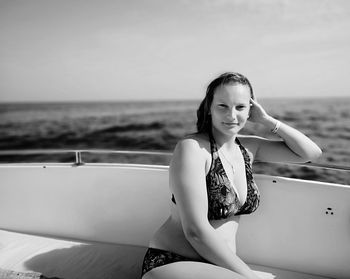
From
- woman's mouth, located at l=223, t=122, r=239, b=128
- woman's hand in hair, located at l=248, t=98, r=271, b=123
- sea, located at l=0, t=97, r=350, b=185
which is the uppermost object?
woman's hand in hair, located at l=248, t=98, r=271, b=123

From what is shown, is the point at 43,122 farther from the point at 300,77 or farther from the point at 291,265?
the point at 291,265

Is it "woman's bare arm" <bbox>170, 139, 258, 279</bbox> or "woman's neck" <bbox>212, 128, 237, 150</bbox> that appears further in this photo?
"woman's neck" <bbox>212, 128, 237, 150</bbox>

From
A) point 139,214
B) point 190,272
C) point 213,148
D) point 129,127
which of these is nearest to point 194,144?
point 213,148

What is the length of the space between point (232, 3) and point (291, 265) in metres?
25.1

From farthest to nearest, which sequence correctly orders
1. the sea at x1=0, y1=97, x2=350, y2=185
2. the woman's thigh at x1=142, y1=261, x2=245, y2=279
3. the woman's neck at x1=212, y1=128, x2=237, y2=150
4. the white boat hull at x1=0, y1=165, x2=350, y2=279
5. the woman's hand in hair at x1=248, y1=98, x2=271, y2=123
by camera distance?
the sea at x1=0, y1=97, x2=350, y2=185 → the white boat hull at x1=0, y1=165, x2=350, y2=279 → the woman's hand in hair at x1=248, y1=98, x2=271, y2=123 → the woman's neck at x1=212, y1=128, x2=237, y2=150 → the woman's thigh at x1=142, y1=261, x2=245, y2=279

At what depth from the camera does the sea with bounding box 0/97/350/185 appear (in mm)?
19094

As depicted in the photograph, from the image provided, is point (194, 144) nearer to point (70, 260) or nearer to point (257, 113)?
point (257, 113)

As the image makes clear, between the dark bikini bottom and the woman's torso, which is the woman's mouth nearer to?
the woman's torso

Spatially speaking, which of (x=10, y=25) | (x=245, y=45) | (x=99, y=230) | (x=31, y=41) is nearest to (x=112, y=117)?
(x=31, y=41)

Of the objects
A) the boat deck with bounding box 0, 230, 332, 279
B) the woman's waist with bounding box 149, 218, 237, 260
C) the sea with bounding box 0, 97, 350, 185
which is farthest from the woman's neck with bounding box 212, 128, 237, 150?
the sea with bounding box 0, 97, 350, 185

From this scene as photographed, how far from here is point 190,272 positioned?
111 cm

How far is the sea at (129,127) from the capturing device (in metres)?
19.1

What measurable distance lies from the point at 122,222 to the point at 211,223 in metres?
0.96

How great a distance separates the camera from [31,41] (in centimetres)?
2733
